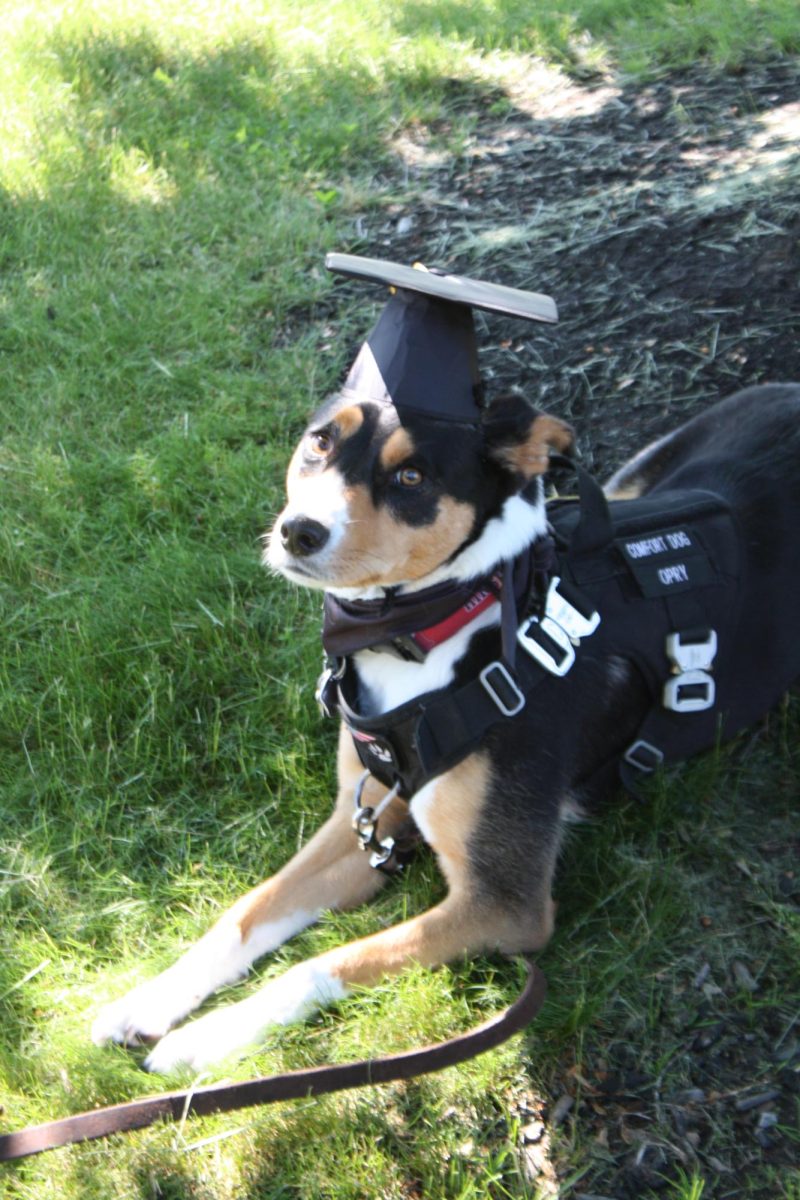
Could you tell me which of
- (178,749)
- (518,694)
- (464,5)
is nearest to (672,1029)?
(518,694)

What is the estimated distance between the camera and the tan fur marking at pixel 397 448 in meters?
2.62

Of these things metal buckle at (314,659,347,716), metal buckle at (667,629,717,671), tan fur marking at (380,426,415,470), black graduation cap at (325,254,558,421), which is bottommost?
metal buckle at (667,629,717,671)

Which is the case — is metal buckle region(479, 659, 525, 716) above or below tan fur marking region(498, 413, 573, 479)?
below

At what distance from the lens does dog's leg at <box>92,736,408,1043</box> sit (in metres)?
2.83

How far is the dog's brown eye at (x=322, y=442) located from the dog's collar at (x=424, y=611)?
370mm

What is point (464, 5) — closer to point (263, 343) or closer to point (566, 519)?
point (263, 343)

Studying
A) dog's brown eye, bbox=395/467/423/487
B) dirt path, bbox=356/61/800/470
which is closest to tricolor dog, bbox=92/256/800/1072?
dog's brown eye, bbox=395/467/423/487

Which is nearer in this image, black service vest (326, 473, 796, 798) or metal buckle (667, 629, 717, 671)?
black service vest (326, 473, 796, 798)

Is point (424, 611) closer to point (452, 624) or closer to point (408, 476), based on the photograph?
point (452, 624)

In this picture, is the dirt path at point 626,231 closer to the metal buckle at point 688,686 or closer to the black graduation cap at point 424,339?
the metal buckle at point 688,686

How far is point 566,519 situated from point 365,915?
122 cm

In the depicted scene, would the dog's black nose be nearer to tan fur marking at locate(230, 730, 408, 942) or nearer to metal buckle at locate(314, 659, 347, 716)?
metal buckle at locate(314, 659, 347, 716)

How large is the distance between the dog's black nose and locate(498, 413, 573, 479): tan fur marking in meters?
0.47

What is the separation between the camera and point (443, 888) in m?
3.12
